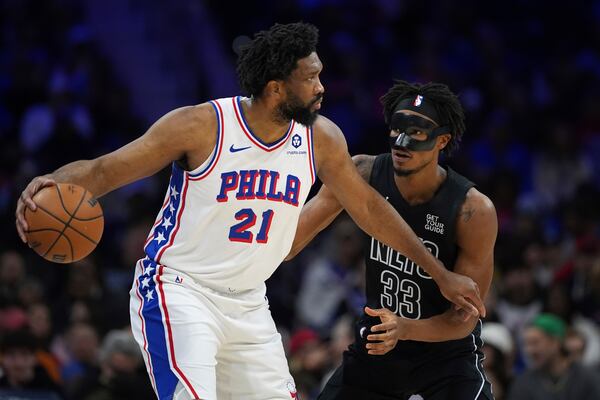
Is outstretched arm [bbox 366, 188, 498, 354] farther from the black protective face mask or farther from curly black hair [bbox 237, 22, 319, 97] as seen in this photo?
curly black hair [bbox 237, 22, 319, 97]

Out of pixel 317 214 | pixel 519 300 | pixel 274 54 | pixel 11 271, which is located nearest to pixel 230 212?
pixel 274 54

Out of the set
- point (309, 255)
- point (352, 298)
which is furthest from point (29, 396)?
point (309, 255)

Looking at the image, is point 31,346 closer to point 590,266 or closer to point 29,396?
point 29,396

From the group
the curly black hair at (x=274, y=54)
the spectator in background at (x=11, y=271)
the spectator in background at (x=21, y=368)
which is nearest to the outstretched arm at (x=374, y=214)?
the curly black hair at (x=274, y=54)

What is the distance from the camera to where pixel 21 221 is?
5.16 m

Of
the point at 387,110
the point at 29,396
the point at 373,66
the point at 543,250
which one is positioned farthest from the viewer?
the point at 373,66

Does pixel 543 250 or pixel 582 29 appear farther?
pixel 582 29

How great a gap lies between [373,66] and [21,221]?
973cm

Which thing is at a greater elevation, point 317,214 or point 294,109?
point 294,109

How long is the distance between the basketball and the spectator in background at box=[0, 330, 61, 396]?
3728 millimetres

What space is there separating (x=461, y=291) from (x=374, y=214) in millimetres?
643

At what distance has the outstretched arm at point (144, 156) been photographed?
5.34 metres

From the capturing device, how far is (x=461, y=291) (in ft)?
19.3

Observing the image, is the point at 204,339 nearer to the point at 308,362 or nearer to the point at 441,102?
the point at 441,102
